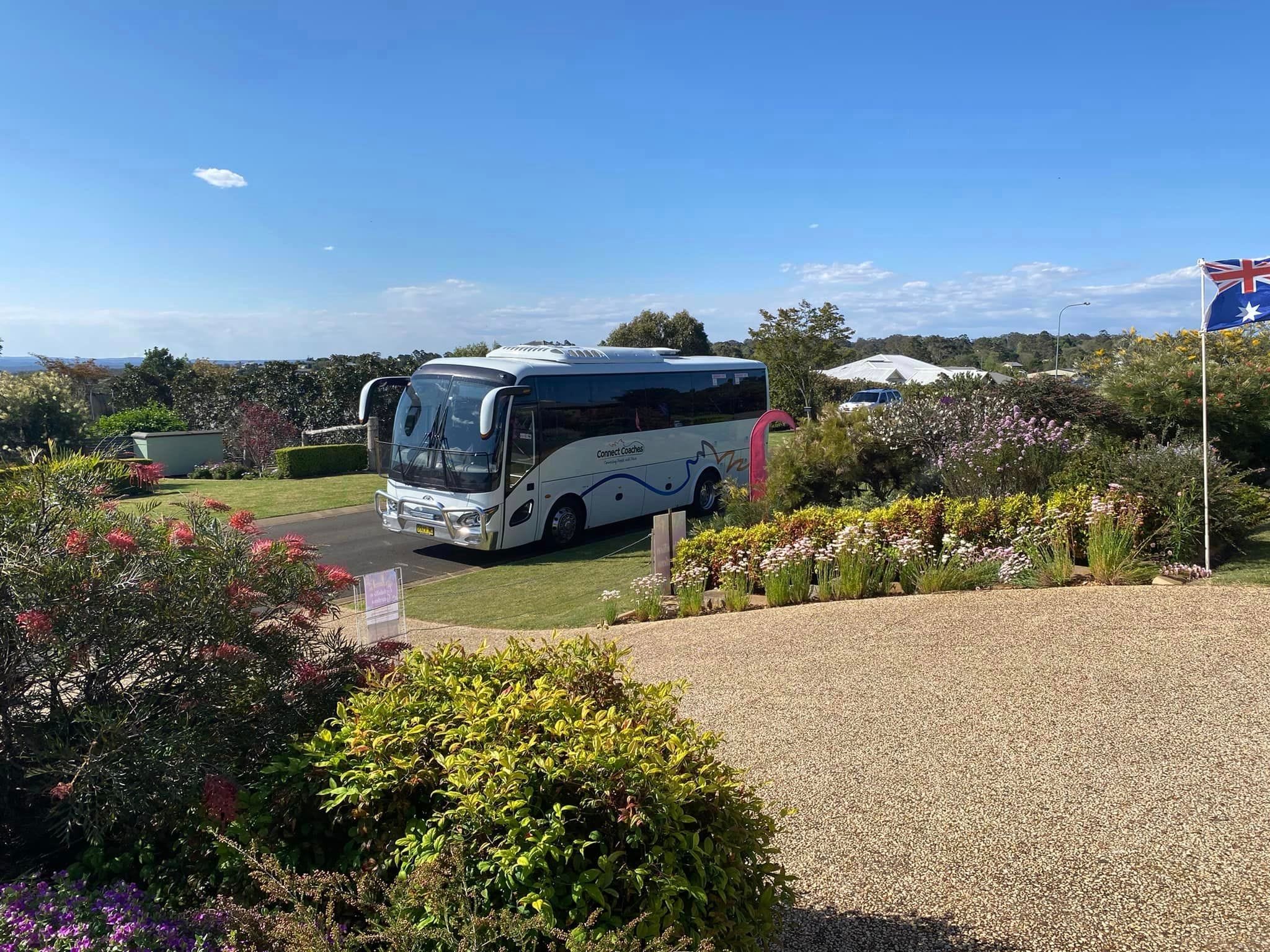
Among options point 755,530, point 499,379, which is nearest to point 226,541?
point 755,530

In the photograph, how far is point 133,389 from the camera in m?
34.1

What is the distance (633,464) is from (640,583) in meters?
6.55

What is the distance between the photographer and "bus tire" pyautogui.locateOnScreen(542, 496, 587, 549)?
1477cm

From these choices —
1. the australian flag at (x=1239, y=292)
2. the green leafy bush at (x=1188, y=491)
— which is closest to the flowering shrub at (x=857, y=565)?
the green leafy bush at (x=1188, y=491)

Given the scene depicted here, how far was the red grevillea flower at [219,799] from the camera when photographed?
2.62 m

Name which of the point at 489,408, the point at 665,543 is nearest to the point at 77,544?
the point at 665,543

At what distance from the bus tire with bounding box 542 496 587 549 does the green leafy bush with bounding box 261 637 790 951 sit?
11.6 meters

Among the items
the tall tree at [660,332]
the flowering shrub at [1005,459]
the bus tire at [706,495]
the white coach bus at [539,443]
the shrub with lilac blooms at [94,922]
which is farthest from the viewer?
the tall tree at [660,332]

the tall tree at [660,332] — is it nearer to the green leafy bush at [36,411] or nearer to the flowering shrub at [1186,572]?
the green leafy bush at [36,411]

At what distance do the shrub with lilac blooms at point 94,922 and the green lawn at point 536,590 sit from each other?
20.6 feet

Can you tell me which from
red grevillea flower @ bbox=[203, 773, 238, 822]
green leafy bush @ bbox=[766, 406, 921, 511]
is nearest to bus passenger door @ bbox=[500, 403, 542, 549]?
green leafy bush @ bbox=[766, 406, 921, 511]

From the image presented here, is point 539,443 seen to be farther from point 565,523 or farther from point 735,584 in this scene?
point 735,584

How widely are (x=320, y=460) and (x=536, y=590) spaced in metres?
16.8

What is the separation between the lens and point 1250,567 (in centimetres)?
814
